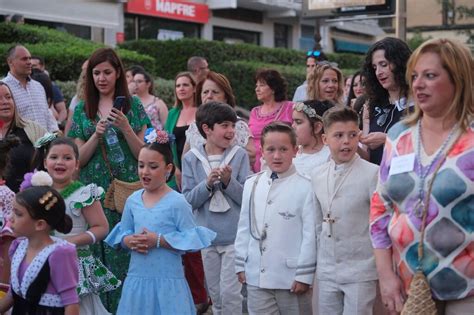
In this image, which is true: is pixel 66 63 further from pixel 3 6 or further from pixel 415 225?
pixel 415 225

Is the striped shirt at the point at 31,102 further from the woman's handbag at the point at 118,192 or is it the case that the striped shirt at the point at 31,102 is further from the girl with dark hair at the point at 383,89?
the girl with dark hair at the point at 383,89

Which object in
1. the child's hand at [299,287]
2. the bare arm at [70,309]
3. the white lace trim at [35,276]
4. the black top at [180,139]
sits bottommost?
the child's hand at [299,287]

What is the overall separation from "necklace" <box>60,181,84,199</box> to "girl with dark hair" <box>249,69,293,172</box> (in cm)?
289

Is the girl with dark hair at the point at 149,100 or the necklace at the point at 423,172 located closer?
the necklace at the point at 423,172

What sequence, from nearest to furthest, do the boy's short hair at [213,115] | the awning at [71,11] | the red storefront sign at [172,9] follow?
the boy's short hair at [213,115], the awning at [71,11], the red storefront sign at [172,9]

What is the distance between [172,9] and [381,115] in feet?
78.0

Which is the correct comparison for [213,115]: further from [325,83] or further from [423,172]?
[423,172]

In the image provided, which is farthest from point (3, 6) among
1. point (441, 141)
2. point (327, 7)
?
point (441, 141)

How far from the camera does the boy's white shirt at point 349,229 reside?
5379mm

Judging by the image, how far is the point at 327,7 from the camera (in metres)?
11.8

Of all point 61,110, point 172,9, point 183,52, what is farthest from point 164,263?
point 172,9

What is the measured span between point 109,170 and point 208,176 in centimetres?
84

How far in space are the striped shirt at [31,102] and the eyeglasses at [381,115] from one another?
14.3 feet

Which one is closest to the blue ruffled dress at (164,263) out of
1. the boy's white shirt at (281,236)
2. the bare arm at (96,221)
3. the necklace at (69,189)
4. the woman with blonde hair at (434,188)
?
the bare arm at (96,221)
